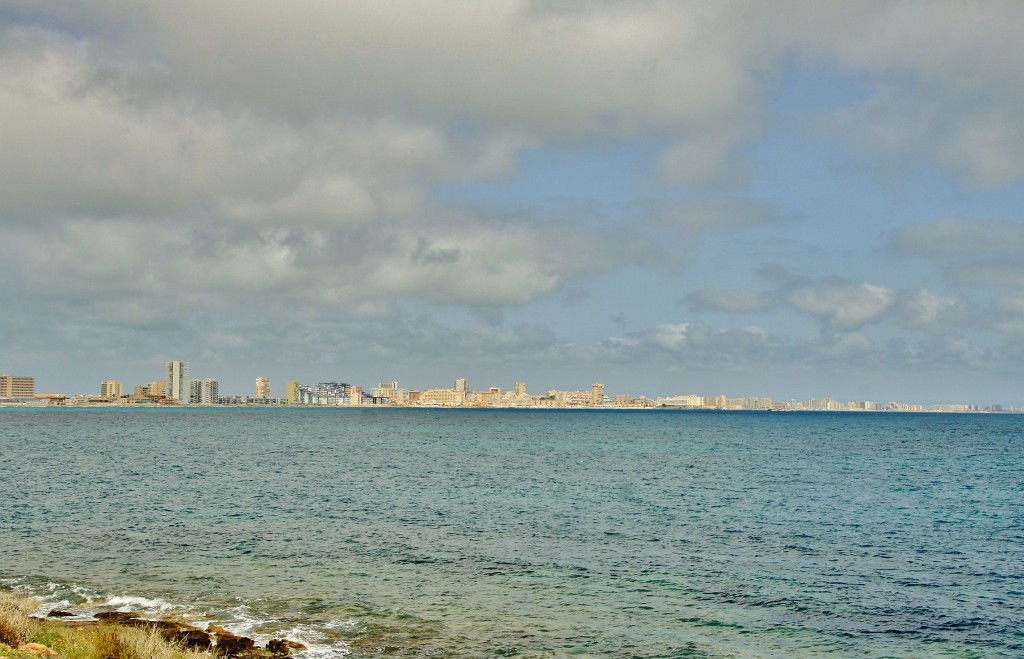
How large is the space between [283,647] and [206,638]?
8.98ft

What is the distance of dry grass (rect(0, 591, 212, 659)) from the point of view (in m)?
21.0

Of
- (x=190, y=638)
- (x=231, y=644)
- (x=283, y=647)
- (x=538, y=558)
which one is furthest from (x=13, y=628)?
(x=538, y=558)

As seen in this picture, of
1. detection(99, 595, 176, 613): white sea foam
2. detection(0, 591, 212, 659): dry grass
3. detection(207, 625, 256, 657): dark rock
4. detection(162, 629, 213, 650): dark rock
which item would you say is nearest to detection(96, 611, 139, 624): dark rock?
detection(99, 595, 176, 613): white sea foam

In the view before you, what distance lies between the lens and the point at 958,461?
11188cm

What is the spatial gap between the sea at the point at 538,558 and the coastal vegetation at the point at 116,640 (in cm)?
189

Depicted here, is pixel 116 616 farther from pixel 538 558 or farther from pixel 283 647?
pixel 538 558

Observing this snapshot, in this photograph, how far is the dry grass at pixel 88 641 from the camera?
68.8ft

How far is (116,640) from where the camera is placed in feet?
73.6

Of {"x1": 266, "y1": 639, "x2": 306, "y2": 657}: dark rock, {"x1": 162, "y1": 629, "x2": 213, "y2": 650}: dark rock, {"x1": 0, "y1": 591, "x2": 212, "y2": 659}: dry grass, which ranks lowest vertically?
{"x1": 266, "y1": 639, "x2": 306, "y2": 657}: dark rock

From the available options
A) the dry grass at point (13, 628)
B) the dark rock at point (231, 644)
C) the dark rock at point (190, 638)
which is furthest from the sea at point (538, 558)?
the dry grass at point (13, 628)

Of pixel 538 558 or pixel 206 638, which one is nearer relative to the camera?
pixel 206 638

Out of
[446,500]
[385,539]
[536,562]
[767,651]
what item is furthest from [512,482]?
[767,651]

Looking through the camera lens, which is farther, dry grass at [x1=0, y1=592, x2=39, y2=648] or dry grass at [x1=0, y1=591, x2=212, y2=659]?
dry grass at [x1=0, y1=591, x2=212, y2=659]

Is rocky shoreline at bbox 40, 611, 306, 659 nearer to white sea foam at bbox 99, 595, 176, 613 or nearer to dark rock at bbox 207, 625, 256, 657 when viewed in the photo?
dark rock at bbox 207, 625, 256, 657
